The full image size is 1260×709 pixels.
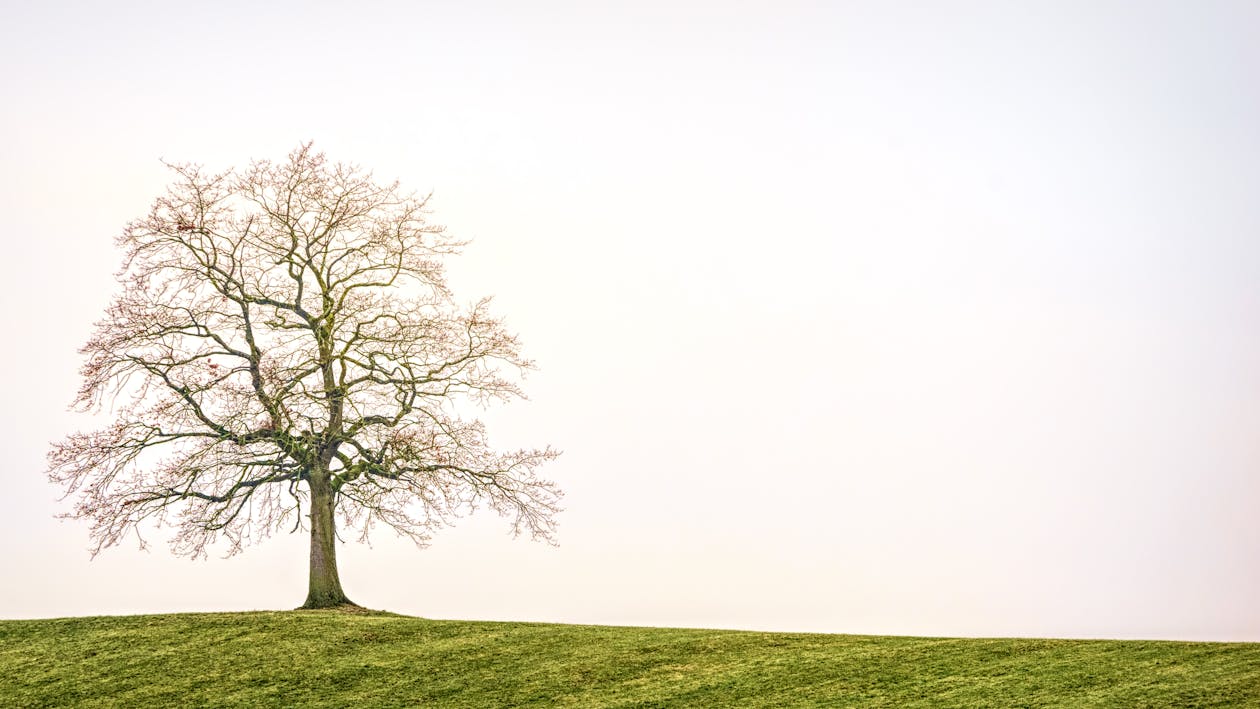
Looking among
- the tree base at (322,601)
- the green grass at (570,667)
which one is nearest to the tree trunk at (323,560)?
the tree base at (322,601)

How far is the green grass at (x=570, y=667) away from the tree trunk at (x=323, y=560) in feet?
4.47

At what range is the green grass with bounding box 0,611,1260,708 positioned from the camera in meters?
11.4

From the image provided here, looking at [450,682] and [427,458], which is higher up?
[427,458]

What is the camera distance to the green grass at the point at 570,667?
11375 millimetres

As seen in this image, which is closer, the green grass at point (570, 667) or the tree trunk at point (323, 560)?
the green grass at point (570, 667)

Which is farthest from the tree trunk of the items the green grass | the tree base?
the green grass

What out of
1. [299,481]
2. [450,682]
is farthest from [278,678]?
[299,481]

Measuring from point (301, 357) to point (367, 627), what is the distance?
14.7 feet

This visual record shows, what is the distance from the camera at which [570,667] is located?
518 inches

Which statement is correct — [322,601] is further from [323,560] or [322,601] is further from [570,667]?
[570,667]

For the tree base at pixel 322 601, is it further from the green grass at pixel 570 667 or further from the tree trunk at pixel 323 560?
the green grass at pixel 570 667

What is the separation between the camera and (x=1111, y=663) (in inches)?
472

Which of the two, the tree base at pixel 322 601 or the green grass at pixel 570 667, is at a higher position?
the tree base at pixel 322 601

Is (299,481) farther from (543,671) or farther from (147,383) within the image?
(543,671)
